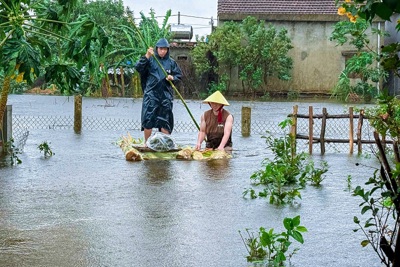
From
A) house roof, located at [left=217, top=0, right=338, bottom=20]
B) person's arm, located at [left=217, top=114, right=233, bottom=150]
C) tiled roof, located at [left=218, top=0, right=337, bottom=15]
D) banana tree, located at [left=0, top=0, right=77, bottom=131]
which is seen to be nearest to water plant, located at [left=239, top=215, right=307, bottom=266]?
banana tree, located at [left=0, top=0, right=77, bottom=131]

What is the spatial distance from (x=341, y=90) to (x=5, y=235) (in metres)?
29.6

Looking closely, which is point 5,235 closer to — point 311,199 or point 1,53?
point 1,53

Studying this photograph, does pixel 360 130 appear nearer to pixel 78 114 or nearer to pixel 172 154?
pixel 172 154

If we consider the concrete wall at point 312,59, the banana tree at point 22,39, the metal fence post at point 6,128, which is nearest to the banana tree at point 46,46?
the banana tree at point 22,39

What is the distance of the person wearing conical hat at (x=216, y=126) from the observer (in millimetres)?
13672

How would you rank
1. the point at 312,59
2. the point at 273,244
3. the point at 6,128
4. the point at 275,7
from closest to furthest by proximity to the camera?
1. the point at 273,244
2. the point at 6,128
3. the point at 312,59
4. the point at 275,7

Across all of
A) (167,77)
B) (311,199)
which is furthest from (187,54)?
(311,199)

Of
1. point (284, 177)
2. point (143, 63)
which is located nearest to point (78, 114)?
point (143, 63)

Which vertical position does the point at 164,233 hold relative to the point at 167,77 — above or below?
below

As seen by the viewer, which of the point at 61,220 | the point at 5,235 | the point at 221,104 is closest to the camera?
the point at 5,235

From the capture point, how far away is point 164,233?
7590mm

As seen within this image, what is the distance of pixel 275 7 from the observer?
3991 centimetres

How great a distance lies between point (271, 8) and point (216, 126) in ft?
88.1

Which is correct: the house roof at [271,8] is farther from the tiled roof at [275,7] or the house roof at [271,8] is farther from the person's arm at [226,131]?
the person's arm at [226,131]
